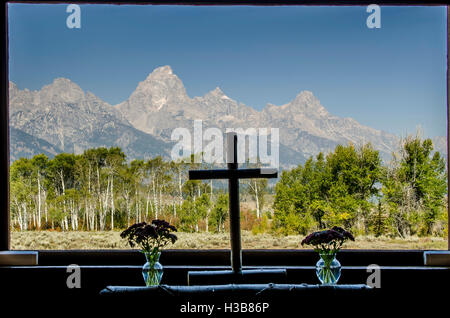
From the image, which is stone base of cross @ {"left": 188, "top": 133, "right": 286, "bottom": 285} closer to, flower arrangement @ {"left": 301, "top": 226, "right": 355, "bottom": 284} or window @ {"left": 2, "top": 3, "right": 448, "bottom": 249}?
flower arrangement @ {"left": 301, "top": 226, "right": 355, "bottom": 284}

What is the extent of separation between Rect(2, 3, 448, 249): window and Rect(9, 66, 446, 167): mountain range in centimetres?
1

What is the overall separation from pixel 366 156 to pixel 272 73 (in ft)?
3.17

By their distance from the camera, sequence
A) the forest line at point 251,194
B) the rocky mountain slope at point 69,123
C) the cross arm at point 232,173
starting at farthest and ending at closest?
1. the rocky mountain slope at point 69,123
2. the forest line at point 251,194
3. the cross arm at point 232,173

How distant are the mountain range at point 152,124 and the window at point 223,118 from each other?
11mm

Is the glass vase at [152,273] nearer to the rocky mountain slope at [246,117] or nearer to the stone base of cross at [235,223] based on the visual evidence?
the stone base of cross at [235,223]

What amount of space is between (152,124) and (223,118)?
59 cm

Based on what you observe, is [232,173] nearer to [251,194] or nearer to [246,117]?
[251,194]

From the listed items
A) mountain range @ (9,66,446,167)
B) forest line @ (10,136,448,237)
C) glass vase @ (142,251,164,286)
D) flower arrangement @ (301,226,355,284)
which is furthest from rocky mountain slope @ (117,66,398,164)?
glass vase @ (142,251,164,286)

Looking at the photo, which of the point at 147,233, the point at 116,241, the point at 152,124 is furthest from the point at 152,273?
the point at 152,124

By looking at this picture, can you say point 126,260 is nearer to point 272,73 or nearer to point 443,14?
point 272,73

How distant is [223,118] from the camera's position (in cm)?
315

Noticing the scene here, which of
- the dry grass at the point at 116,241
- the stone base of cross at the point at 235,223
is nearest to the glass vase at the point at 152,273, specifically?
the stone base of cross at the point at 235,223

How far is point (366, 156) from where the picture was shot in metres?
3.06

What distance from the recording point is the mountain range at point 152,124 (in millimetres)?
3068
